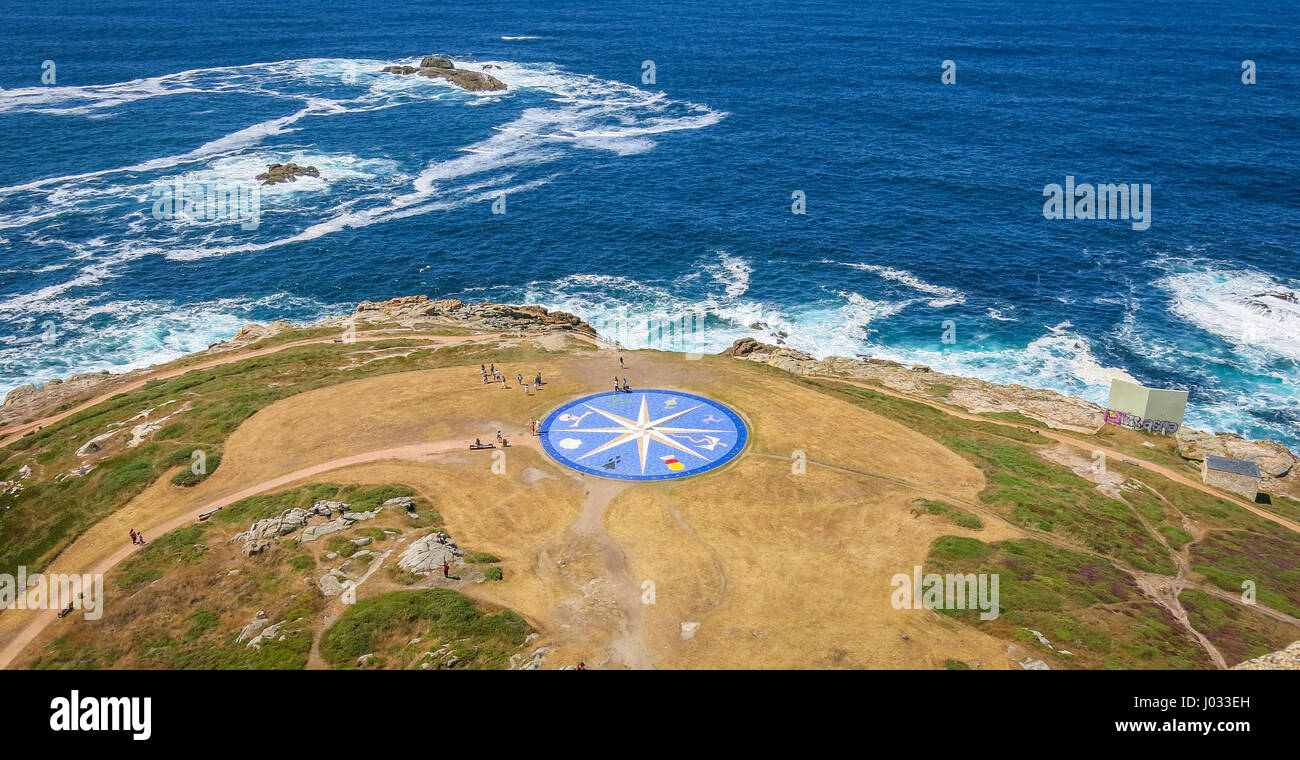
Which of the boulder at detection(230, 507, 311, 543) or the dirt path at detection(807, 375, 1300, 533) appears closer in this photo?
the boulder at detection(230, 507, 311, 543)

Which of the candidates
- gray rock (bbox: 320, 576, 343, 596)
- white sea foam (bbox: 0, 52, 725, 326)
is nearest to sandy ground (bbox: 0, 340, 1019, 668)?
gray rock (bbox: 320, 576, 343, 596)

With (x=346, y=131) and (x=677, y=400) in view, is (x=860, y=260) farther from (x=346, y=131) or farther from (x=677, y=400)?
(x=346, y=131)

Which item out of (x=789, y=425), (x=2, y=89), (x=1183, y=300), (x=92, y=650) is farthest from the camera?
(x=2, y=89)

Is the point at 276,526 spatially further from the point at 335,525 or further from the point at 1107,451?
the point at 1107,451

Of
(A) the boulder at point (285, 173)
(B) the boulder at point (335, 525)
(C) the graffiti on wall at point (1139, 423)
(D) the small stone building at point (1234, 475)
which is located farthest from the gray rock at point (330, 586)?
(A) the boulder at point (285, 173)

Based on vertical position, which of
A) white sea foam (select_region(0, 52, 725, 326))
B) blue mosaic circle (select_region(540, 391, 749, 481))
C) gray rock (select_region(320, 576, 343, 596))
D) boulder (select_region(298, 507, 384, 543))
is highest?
white sea foam (select_region(0, 52, 725, 326))

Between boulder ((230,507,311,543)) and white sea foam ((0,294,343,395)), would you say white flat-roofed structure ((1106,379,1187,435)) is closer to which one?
boulder ((230,507,311,543))

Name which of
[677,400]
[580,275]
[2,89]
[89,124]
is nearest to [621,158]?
[580,275]

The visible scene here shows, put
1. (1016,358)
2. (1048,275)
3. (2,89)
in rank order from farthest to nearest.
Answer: (2,89) < (1048,275) < (1016,358)
